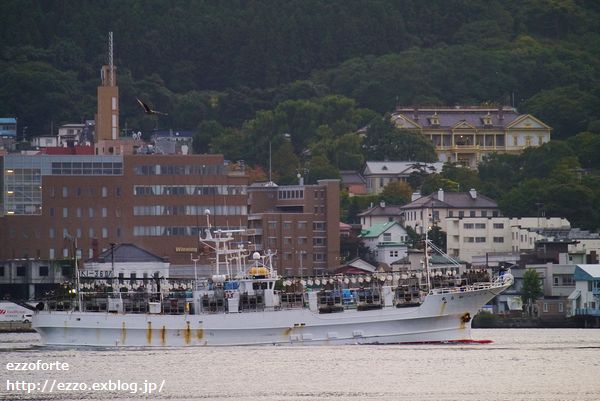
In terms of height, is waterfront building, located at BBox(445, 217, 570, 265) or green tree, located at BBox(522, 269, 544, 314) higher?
waterfront building, located at BBox(445, 217, 570, 265)

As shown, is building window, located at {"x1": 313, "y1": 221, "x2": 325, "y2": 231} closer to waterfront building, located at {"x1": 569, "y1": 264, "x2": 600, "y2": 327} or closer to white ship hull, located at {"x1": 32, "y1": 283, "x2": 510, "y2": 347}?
waterfront building, located at {"x1": 569, "y1": 264, "x2": 600, "y2": 327}

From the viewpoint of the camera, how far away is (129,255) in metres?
158

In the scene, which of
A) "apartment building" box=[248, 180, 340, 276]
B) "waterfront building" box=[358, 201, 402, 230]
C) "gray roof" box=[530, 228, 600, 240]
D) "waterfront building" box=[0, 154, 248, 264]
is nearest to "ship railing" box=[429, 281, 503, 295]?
"waterfront building" box=[0, 154, 248, 264]

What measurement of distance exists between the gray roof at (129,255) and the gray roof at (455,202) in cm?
3610

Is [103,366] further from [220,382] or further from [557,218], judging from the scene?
[557,218]

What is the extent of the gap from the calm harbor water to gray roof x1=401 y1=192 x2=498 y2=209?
74.1 metres

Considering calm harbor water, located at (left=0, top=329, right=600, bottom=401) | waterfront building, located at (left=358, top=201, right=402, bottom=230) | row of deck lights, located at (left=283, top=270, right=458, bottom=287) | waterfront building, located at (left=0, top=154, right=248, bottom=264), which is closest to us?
calm harbor water, located at (left=0, top=329, right=600, bottom=401)

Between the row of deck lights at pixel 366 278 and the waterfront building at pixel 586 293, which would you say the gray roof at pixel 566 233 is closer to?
the waterfront building at pixel 586 293

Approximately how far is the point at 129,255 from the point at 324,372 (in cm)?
6466

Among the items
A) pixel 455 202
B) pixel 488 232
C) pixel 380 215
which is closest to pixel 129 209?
pixel 488 232

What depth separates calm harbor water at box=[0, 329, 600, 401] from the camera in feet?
286

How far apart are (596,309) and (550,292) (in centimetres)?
972

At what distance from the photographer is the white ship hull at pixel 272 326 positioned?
10881 cm

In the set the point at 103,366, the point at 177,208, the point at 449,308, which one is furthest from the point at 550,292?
the point at 103,366
